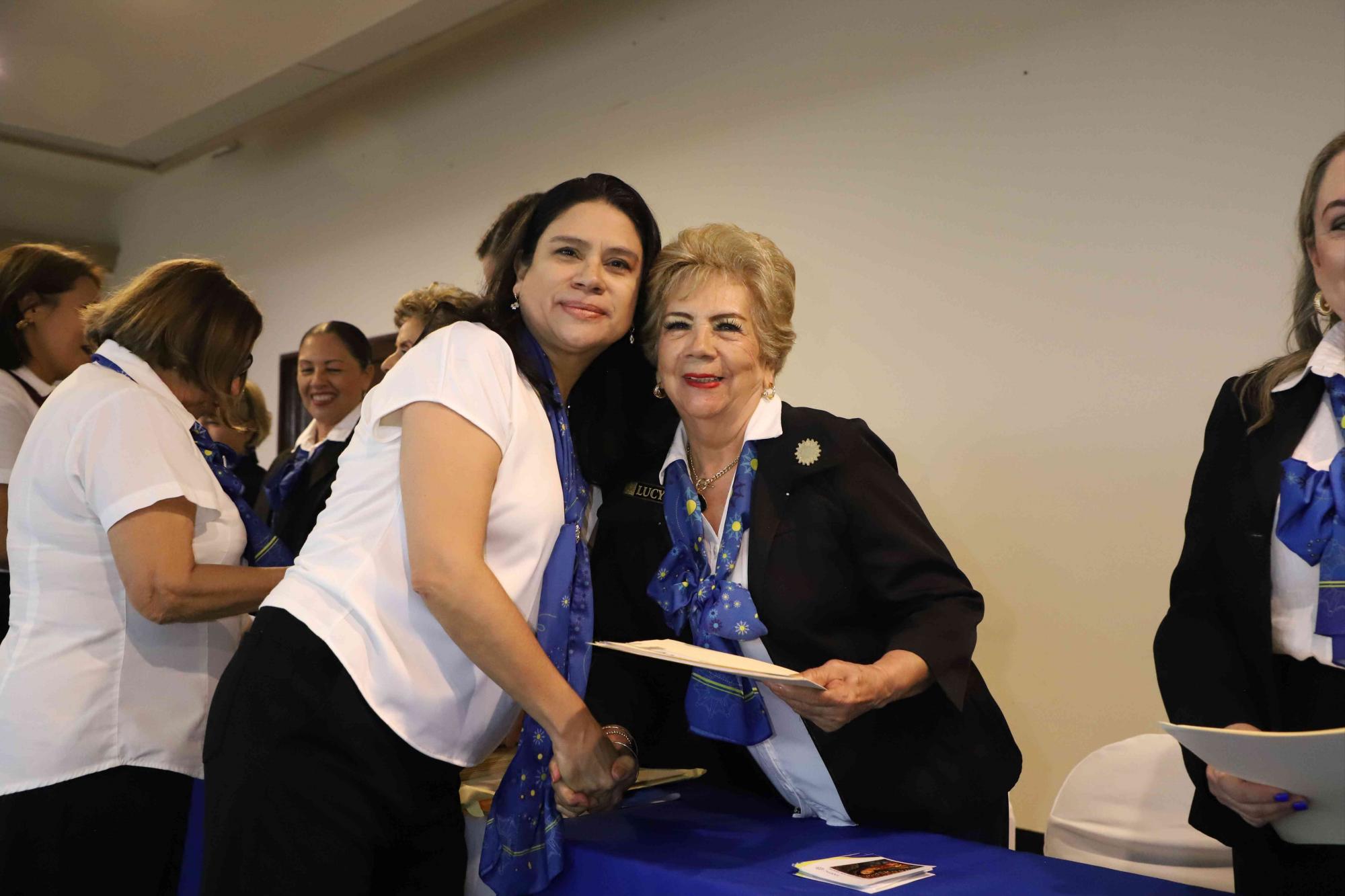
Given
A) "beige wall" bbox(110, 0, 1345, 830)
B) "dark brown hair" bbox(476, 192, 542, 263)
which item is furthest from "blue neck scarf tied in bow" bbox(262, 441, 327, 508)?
"dark brown hair" bbox(476, 192, 542, 263)

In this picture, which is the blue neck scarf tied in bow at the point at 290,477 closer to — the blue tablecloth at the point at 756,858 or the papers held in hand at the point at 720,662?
the blue tablecloth at the point at 756,858

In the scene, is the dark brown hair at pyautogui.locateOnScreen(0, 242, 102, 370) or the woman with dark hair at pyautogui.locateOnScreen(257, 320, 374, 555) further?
the woman with dark hair at pyautogui.locateOnScreen(257, 320, 374, 555)

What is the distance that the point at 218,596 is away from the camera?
2.14 meters

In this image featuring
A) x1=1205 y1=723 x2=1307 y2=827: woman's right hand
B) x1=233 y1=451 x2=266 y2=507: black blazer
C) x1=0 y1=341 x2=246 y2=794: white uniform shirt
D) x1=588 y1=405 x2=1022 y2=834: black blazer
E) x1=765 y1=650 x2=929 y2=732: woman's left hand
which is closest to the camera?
x1=1205 y1=723 x2=1307 y2=827: woman's right hand

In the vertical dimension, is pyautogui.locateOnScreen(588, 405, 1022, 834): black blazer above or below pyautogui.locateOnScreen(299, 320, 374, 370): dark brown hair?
below

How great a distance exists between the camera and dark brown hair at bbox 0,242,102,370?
2.86m

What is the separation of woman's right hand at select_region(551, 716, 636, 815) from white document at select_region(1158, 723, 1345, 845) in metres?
0.82

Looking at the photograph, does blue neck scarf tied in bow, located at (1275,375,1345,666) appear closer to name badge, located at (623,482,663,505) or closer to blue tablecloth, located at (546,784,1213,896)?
blue tablecloth, located at (546,784,1213,896)

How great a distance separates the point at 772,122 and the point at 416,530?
141 inches

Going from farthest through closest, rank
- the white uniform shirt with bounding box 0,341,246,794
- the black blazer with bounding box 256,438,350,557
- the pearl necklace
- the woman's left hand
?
the black blazer with bounding box 256,438,350,557, the pearl necklace, the white uniform shirt with bounding box 0,341,246,794, the woman's left hand

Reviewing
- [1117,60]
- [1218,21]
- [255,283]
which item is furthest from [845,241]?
[255,283]

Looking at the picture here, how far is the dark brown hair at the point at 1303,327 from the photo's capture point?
1.54 m

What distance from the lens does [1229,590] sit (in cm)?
155

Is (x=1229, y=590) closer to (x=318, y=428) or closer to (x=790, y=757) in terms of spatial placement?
(x=790, y=757)
